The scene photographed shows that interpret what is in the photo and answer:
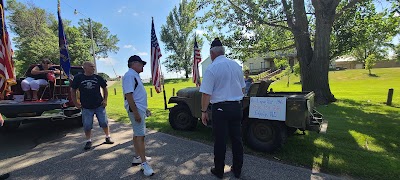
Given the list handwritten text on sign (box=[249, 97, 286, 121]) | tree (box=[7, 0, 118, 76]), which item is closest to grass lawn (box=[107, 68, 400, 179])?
handwritten text on sign (box=[249, 97, 286, 121])

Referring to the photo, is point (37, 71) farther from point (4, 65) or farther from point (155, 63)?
point (155, 63)

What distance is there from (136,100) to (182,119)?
275cm

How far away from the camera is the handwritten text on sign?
4394 millimetres

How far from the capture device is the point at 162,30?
51469 mm

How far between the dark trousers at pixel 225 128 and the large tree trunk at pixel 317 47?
8999mm

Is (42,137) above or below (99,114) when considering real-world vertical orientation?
below

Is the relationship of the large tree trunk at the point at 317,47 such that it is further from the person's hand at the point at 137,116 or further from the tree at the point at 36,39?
the tree at the point at 36,39

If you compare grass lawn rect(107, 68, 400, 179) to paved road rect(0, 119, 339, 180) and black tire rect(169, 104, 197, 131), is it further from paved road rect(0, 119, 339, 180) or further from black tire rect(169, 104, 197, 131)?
paved road rect(0, 119, 339, 180)

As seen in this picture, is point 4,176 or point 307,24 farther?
point 307,24

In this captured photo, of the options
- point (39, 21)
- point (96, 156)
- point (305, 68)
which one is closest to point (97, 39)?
point (39, 21)

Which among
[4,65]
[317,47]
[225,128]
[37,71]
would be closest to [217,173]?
[225,128]

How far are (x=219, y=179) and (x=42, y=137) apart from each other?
490 centimetres

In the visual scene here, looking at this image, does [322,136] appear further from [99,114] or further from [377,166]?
[99,114]

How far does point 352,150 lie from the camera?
188 inches
